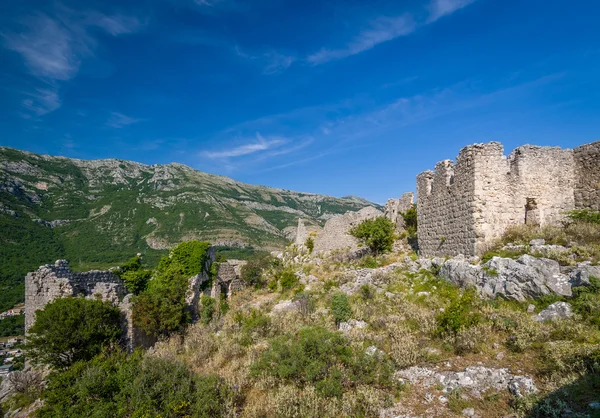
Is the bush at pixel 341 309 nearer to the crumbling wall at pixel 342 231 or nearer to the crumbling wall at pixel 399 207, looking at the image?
the crumbling wall at pixel 399 207

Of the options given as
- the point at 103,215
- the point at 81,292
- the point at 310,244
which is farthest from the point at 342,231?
the point at 103,215

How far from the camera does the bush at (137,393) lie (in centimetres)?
530

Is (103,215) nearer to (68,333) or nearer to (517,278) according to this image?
(68,333)

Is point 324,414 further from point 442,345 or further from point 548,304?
point 548,304

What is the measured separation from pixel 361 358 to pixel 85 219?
353ft

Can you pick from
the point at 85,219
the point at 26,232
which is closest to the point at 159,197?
the point at 85,219

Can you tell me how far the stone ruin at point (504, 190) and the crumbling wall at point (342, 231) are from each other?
1047 cm

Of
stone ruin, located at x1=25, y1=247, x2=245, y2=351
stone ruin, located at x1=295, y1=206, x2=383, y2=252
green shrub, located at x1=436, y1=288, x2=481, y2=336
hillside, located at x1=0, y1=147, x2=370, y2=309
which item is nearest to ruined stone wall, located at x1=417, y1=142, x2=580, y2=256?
green shrub, located at x1=436, y1=288, x2=481, y2=336

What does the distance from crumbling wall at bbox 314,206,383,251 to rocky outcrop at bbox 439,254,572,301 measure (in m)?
12.8

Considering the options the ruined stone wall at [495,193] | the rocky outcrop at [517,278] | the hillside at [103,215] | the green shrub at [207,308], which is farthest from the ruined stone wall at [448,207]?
the hillside at [103,215]

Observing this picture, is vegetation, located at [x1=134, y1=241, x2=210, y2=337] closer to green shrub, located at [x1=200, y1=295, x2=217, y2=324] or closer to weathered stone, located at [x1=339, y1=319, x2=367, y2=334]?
green shrub, located at [x1=200, y1=295, x2=217, y2=324]

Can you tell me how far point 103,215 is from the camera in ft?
310

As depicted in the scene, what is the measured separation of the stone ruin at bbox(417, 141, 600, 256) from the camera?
1007 centimetres

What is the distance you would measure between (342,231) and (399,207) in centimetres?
487
